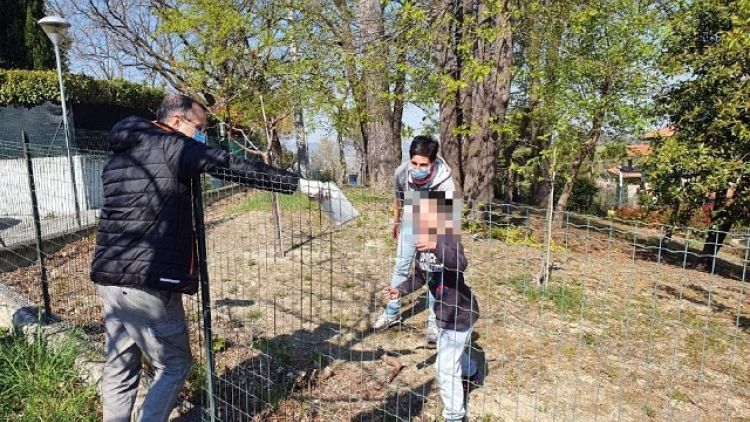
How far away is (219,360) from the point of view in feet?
11.1

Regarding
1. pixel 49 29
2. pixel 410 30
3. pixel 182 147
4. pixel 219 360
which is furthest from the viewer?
pixel 49 29

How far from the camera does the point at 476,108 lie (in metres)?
7.92

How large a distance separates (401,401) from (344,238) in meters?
3.98

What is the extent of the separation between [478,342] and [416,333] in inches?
20.0

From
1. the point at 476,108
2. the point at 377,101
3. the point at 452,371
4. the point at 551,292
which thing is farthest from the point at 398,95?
the point at 452,371

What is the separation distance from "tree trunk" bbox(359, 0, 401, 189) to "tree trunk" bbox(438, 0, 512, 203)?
97 cm

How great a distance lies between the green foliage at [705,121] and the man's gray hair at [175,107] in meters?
6.80

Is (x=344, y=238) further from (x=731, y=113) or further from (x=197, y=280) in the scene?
(x=731, y=113)

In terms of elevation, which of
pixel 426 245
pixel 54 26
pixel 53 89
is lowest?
pixel 426 245

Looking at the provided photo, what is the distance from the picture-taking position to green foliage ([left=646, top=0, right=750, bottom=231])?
658cm

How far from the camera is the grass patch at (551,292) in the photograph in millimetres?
4875

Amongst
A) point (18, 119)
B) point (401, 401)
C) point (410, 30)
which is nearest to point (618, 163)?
point (410, 30)

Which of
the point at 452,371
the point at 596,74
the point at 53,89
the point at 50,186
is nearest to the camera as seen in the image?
the point at 452,371

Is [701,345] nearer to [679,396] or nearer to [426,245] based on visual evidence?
[679,396]
